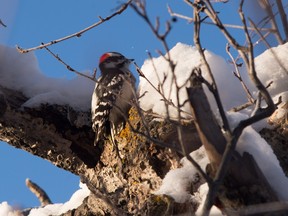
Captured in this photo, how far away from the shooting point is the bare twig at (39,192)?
5.39 metres

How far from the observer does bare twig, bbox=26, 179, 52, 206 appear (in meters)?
5.39

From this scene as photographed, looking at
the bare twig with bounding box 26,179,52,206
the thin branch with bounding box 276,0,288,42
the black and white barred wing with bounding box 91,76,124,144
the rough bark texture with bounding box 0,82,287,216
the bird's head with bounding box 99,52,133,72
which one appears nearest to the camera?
the rough bark texture with bounding box 0,82,287,216

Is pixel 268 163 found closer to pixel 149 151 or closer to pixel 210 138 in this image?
pixel 210 138

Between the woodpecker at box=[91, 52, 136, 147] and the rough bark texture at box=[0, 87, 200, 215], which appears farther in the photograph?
the woodpecker at box=[91, 52, 136, 147]

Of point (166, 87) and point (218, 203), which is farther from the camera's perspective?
point (166, 87)

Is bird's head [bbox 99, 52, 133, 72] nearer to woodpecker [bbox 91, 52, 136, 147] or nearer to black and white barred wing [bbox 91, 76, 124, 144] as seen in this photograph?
woodpecker [bbox 91, 52, 136, 147]

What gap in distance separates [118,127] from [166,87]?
0.54m

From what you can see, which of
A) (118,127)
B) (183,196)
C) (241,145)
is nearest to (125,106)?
(118,127)

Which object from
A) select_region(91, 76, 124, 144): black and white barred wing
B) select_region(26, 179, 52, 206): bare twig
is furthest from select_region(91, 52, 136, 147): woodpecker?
select_region(26, 179, 52, 206): bare twig

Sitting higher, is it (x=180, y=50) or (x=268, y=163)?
(x=180, y=50)

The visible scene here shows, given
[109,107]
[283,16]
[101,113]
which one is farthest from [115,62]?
[283,16]

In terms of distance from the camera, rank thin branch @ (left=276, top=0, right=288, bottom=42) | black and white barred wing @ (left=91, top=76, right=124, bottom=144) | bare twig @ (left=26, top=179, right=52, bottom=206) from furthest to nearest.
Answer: bare twig @ (left=26, top=179, right=52, bottom=206)
black and white barred wing @ (left=91, top=76, right=124, bottom=144)
thin branch @ (left=276, top=0, right=288, bottom=42)

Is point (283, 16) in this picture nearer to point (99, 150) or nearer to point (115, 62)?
point (99, 150)

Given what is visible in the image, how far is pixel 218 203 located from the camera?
7.81 feet
